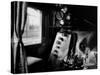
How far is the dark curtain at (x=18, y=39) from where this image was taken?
4535mm

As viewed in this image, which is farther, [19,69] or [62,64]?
[62,64]

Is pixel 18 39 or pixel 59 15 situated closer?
pixel 18 39

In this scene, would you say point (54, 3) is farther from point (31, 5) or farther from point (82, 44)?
point (82, 44)

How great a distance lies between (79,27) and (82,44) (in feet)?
1.01

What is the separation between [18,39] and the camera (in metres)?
4.57

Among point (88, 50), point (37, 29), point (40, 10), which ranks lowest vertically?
point (88, 50)

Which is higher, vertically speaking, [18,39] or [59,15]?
[59,15]

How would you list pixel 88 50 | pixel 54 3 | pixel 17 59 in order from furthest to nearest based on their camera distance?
pixel 88 50
pixel 54 3
pixel 17 59

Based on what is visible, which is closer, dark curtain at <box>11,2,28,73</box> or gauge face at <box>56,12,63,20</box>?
dark curtain at <box>11,2,28,73</box>

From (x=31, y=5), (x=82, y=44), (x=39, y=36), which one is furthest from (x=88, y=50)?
(x=31, y=5)

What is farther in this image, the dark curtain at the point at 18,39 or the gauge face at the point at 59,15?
the gauge face at the point at 59,15

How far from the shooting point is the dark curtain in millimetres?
4535

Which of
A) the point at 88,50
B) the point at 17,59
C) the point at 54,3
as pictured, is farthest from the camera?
the point at 88,50

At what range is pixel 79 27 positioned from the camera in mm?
5059
